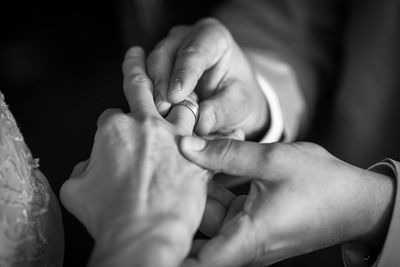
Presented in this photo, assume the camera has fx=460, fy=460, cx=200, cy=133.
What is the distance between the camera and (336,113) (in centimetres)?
78

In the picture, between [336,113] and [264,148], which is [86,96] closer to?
[336,113]

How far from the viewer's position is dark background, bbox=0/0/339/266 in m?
1.02

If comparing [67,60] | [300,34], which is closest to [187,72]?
[300,34]

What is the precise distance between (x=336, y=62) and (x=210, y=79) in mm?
358

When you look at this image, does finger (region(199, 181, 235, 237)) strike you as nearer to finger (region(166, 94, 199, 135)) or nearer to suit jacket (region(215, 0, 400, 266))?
finger (region(166, 94, 199, 135))

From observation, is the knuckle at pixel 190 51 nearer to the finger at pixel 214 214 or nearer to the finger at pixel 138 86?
the finger at pixel 138 86

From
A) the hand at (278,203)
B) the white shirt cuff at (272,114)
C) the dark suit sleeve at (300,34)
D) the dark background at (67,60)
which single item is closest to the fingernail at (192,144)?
the hand at (278,203)

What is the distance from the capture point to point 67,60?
1.23 m

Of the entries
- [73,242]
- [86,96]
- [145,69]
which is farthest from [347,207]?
[86,96]

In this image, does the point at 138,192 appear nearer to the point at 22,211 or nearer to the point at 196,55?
the point at 22,211

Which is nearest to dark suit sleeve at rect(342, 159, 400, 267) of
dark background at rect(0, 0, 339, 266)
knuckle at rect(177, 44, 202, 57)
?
knuckle at rect(177, 44, 202, 57)

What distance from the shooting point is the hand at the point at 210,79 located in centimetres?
51

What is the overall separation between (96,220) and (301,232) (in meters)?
0.19

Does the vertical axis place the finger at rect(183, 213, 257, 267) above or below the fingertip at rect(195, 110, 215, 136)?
below
